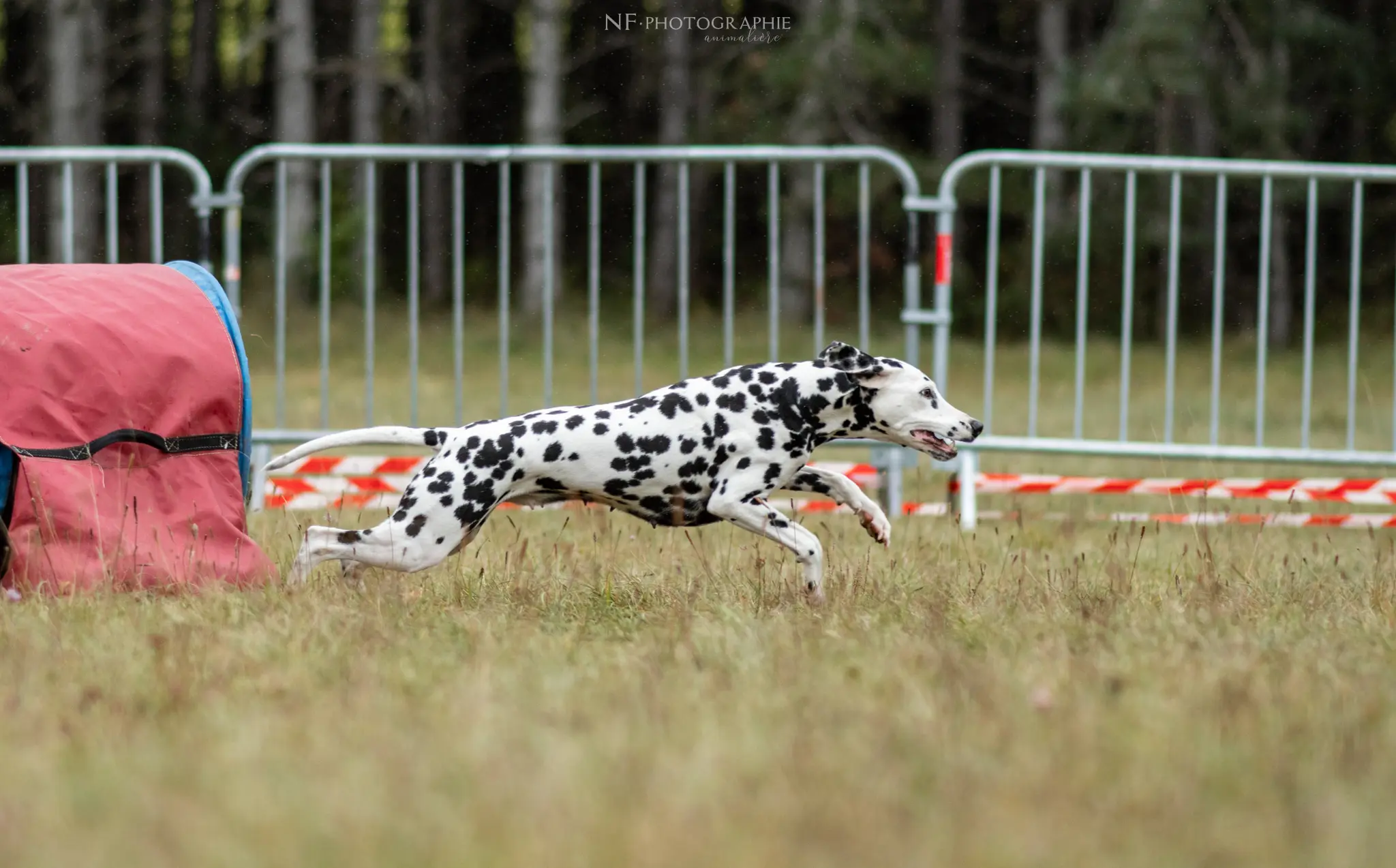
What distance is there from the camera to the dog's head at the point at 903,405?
17.3ft

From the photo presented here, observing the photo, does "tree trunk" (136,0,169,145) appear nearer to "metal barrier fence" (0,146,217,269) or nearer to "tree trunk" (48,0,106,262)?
"tree trunk" (48,0,106,262)

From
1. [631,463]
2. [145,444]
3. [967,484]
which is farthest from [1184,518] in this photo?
[145,444]

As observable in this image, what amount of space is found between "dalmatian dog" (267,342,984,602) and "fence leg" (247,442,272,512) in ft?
7.73

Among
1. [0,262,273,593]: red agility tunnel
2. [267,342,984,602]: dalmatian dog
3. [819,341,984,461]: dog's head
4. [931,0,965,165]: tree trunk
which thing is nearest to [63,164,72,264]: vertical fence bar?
[0,262,273,593]: red agility tunnel

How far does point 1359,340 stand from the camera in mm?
22641

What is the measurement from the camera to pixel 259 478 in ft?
25.2

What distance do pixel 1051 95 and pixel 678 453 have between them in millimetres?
19274

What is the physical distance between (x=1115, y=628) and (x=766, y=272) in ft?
77.5

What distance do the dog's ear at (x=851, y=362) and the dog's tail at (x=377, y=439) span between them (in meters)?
1.25

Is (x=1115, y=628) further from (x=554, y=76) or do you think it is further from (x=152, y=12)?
(x=152, y=12)

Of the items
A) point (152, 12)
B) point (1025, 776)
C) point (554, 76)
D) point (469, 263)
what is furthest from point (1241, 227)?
point (1025, 776)

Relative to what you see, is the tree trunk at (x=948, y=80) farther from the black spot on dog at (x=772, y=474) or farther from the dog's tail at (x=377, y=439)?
the dog's tail at (x=377, y=439)

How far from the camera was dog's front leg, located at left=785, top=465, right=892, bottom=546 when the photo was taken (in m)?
5.30

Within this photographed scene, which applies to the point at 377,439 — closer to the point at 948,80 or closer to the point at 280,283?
the point at 280,283
